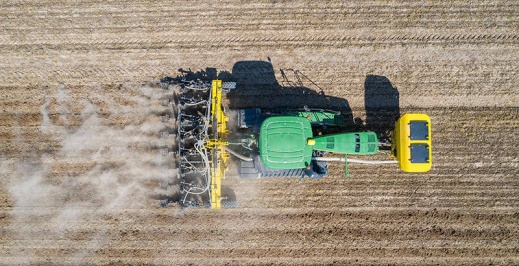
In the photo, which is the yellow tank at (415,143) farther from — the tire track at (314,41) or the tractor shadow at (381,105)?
the tire track at (314,41)

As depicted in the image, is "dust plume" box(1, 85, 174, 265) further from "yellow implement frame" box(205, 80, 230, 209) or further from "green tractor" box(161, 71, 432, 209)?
"yellow implement frame" box(205, 80, 230, 209)

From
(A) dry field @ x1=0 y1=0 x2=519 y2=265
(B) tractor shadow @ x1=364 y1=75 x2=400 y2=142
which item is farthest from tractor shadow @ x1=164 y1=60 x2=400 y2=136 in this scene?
(A) dry field @ x1=0 y1=0 x2=519 y2=265

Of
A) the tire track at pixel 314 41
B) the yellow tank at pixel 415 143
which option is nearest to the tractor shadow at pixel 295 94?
the tire track at pixel 314 41

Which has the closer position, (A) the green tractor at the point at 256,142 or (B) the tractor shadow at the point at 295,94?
(A) the green tractor at the point at 256,142

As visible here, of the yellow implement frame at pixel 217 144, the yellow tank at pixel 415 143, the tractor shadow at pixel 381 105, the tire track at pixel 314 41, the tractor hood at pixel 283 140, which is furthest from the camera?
the tire track at pixel 314 41

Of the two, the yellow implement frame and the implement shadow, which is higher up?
the implement shadow

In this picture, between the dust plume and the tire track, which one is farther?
the tire track
